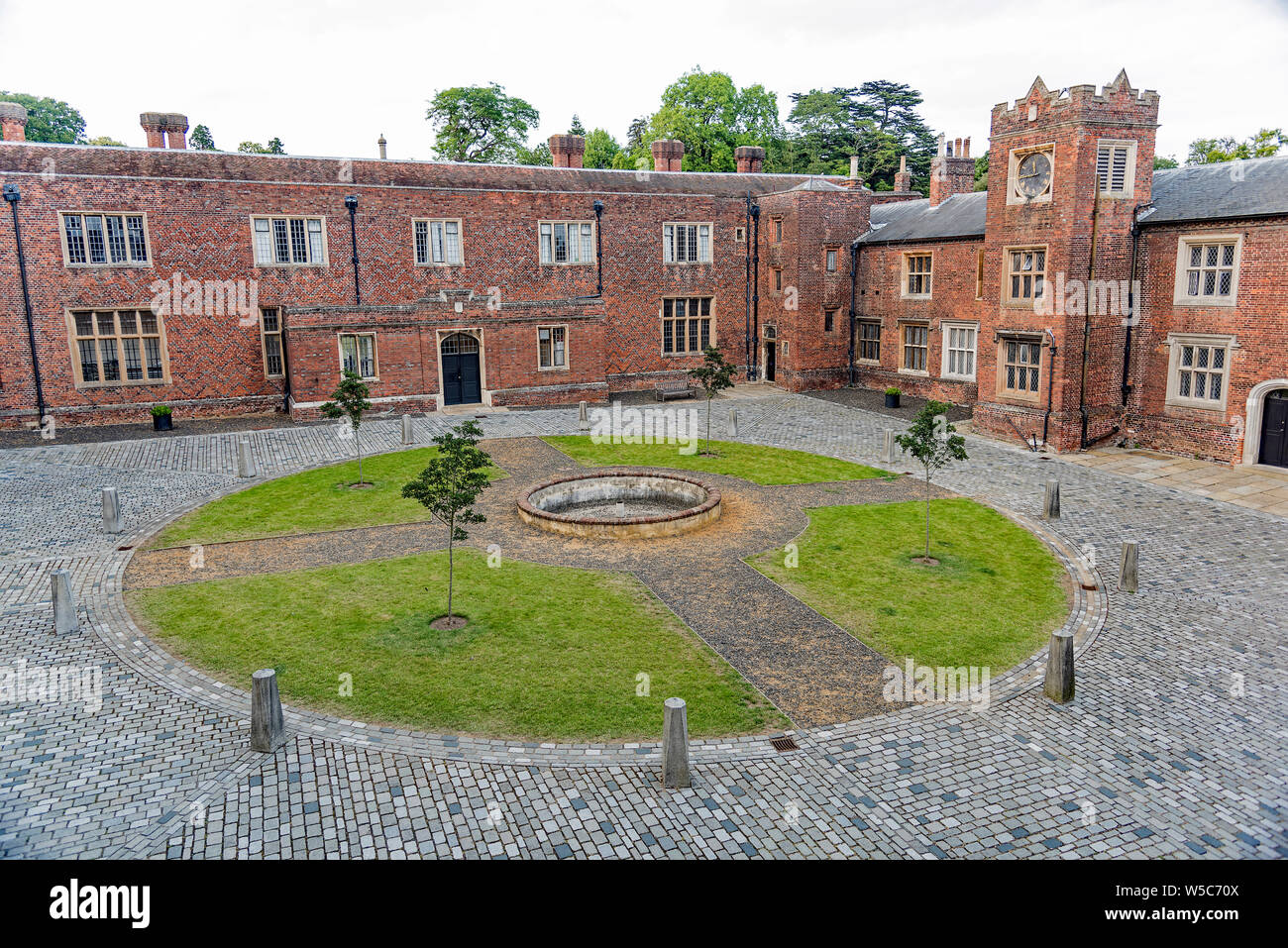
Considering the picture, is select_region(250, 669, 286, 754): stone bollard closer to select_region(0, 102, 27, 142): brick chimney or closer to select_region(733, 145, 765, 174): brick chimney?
select_region(0, 102, 27, 142): brick chimney

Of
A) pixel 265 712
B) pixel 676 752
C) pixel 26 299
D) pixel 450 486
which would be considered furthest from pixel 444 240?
pixel 676 752

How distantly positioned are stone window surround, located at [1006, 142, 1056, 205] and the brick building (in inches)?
2.5

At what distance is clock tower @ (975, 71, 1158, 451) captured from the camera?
23.7 metres

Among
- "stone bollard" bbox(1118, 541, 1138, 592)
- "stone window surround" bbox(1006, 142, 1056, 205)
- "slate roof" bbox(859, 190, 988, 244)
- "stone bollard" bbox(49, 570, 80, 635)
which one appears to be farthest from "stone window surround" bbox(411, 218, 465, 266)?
"stone bollard" bbox(1118, 541, 1138, 592)

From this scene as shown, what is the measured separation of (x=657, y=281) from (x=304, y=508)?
21042 mm

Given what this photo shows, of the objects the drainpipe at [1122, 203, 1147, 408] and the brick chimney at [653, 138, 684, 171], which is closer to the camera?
the drainpipe at [1122, 203, 1147, 408]

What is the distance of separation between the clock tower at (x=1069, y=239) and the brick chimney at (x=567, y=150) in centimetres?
1799

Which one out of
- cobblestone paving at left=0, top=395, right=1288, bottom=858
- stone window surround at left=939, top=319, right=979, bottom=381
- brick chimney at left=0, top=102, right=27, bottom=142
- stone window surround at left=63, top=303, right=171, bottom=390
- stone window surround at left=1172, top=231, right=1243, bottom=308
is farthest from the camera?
stone window surround at left=939, top=319, right=979, bottom=381

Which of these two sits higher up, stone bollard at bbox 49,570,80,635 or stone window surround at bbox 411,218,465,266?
stone window surround at bbox 411,218,465,266

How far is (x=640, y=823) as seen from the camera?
8422mm

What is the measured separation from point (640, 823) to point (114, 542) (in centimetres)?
1339

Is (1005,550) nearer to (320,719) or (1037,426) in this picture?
(1037,426)
